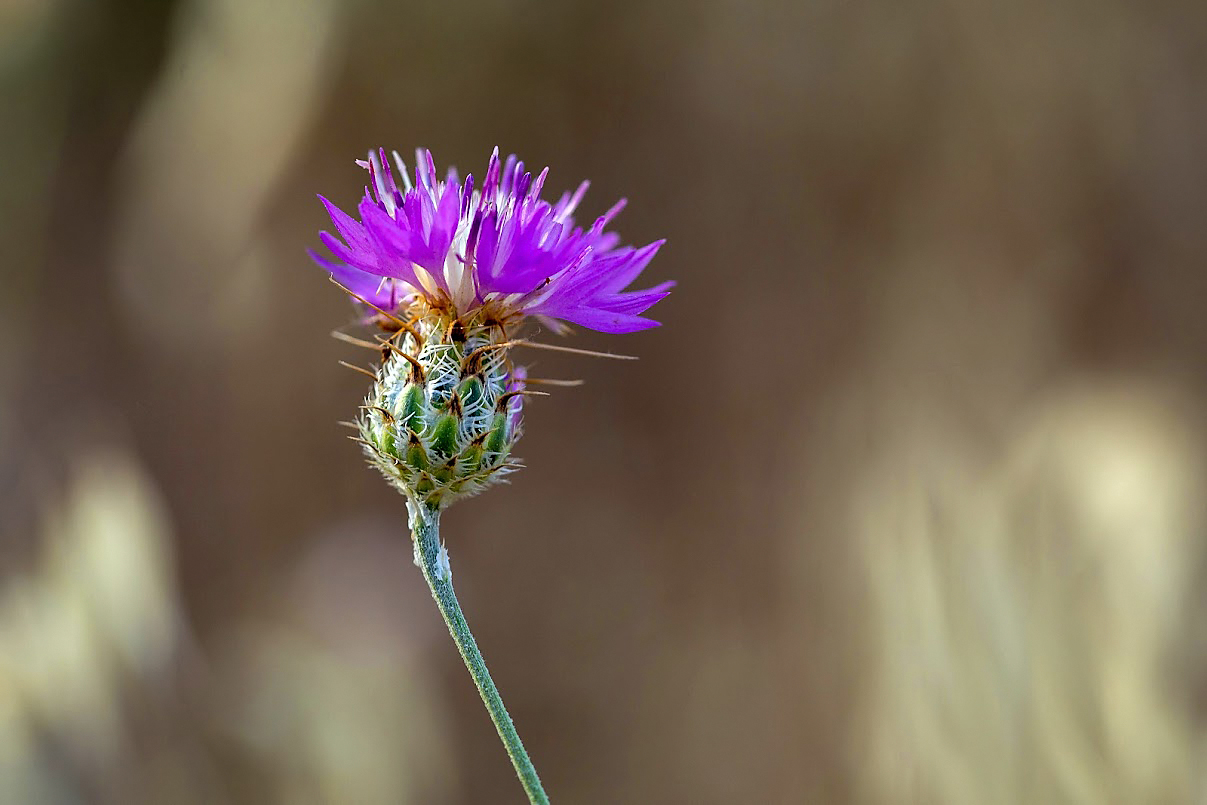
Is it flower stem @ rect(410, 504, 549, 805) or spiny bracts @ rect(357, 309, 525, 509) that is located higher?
spiny bracts @ rect(357, 309, 525, 509)

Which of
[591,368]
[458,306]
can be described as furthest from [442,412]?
[591,368]

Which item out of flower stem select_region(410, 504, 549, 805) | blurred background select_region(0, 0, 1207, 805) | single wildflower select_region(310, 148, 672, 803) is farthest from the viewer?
blurred background select_region(0, 0, 1207, 805)

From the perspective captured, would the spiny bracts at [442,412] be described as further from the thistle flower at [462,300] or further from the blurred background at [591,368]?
the blurred background at [591,368]

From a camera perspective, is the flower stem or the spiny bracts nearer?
the flower stem

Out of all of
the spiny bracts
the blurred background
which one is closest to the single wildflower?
the spiny bracts

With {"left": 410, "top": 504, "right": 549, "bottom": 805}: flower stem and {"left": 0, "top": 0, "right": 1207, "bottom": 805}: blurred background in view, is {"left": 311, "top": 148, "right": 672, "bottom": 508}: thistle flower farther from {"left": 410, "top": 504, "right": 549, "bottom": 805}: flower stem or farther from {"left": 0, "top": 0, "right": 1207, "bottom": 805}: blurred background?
{"left": 0, "top": 0, "right": 1207, "bottom": 805}: blurred background

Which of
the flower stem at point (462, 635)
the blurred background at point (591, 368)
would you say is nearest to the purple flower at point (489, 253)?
the flower stem at point (462, 635)

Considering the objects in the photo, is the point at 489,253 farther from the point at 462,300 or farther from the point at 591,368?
the point at 591,368
